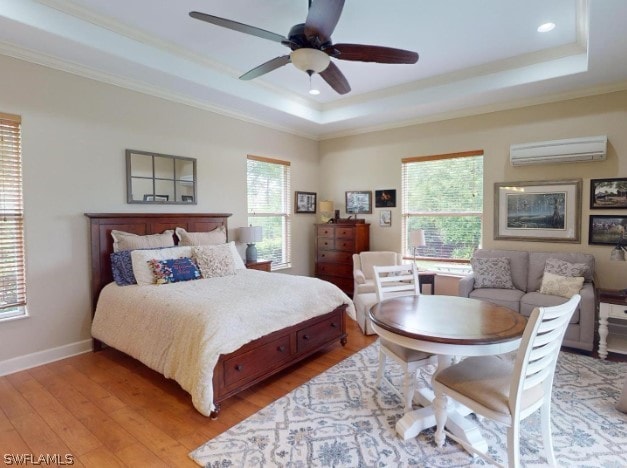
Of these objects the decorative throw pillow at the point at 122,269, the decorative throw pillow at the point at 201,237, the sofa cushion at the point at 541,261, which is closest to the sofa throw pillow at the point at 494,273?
the sofa cushion at the point at 541,261

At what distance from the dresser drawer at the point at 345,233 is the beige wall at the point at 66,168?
2381mm

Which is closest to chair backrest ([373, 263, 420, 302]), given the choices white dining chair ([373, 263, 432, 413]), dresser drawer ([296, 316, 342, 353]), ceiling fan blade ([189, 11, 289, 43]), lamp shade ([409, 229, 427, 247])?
white dining chair ([373, 263, 432, 413])

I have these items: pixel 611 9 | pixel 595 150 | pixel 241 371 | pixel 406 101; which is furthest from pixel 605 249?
pixel 241 371

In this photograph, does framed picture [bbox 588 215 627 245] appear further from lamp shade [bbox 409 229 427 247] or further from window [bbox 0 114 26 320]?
window [bbox 0 114 26 320]

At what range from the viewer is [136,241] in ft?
11.7

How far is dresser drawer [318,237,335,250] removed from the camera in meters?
5.54

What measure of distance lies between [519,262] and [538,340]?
112 inches

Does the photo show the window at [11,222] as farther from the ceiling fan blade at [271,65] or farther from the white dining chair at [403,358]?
the white dining chair at [403,358]

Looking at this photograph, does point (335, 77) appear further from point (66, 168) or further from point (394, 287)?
point (66, 168)

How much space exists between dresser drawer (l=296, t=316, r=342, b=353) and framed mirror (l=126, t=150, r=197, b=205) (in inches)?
88.5

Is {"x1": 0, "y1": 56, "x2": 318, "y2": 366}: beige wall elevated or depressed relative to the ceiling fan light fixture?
depressed

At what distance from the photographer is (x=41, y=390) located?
2.73 metres

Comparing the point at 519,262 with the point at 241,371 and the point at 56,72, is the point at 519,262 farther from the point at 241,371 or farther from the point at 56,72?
the point at 56,72

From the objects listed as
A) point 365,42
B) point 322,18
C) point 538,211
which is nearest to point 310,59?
point 322,18
